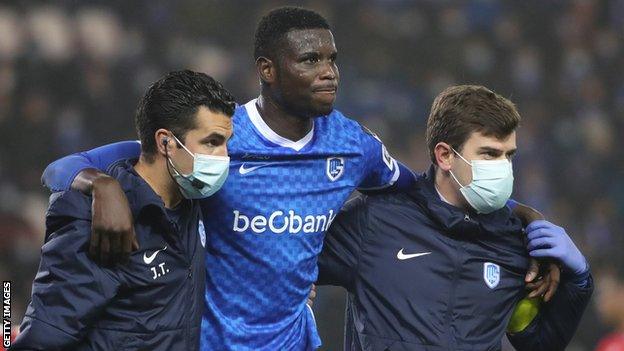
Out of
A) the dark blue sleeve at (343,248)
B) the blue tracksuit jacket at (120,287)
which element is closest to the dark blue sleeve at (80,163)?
the blue tracksuit jacket at (120,287)

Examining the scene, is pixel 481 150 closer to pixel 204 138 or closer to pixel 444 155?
pixel 444 155

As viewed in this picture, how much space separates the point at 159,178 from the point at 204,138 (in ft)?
0.53

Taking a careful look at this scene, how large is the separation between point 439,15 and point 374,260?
4391mm

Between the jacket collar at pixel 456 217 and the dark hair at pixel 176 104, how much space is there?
0.74m

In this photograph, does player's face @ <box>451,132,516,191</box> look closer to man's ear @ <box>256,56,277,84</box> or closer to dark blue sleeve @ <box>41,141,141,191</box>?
man's ear @ <box>256,56,277,84</box>

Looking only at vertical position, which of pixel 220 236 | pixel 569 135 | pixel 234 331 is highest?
pixel 220 236

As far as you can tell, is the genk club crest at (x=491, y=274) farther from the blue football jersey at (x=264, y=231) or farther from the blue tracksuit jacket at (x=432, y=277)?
the blue football jersey at (x=264, y=231)

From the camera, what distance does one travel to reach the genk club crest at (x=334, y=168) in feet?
10.4

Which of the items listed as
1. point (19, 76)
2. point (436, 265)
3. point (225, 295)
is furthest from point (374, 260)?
point (19, 76)

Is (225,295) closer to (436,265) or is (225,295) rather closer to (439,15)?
(436,265)

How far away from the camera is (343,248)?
10.6ft

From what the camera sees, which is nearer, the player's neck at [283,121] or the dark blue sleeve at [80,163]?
the dark blue sleeve at [80,163]

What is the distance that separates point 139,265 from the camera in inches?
104

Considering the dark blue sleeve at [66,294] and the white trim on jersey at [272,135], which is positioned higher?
the white trim on jersey at [272,135]
